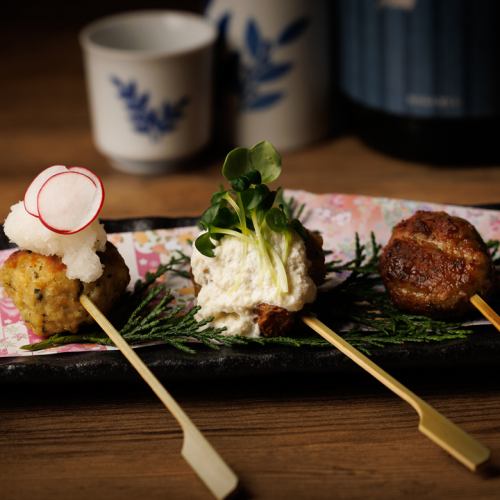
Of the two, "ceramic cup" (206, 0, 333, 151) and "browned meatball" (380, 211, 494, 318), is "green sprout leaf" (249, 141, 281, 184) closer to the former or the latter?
"browned meatball" (380, 211, 494, 318)

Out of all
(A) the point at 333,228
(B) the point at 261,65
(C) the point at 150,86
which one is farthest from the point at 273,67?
(A) the point at 333,228

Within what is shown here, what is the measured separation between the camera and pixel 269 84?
2.66 meters

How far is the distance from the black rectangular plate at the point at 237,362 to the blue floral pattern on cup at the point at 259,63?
1.24 metres

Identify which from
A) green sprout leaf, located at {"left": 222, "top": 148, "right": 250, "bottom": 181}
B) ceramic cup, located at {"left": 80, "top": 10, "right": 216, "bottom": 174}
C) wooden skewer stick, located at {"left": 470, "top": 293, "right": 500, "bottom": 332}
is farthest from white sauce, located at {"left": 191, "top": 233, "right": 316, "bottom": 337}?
ceramic cup, located at {"left": 80, "top": 10, "right": 216, "bottom": 174}

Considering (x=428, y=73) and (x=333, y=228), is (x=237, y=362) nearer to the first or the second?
(x=333, y=228)

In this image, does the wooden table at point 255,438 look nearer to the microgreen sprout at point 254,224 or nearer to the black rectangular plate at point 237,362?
the black rectangular plate at point 237,362

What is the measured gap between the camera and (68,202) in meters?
1.61

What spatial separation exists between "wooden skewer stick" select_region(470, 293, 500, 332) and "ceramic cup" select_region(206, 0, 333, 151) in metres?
1.22

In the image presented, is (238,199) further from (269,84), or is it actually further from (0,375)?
(269,84)

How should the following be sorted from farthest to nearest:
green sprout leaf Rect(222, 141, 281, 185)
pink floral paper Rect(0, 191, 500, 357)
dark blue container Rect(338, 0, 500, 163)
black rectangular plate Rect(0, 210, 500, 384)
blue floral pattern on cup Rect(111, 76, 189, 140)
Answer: blue floral pattern on cup Rect(111, 76, 189, 140)
dark blue container Rect(338, 0, 500, 163)
pink floral paper Rect(0, 191, 500, 357)
green sprout leaf Rect(222, 141, 281, 185)
black rectangular plate Rect(0, 210, 500, 384)

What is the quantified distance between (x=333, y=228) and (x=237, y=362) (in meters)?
0.57

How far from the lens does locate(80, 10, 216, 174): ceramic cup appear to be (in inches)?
97.9

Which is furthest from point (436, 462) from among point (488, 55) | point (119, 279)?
point (488, 55)

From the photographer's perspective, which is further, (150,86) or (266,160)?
(150,86)
